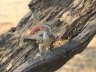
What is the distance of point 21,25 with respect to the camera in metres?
1.89

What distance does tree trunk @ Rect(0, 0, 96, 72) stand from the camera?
5.07ft

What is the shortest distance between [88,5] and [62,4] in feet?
0.48

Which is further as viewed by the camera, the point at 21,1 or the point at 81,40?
the point at 21,1

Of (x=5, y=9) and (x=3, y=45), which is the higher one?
(x=3, y=45)

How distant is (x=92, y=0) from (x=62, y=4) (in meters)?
0.17

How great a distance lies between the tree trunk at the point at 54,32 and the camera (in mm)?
1546

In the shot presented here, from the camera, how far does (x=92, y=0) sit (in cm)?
186

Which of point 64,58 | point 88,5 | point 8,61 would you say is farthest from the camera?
point 88,5

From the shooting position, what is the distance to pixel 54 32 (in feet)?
5.83

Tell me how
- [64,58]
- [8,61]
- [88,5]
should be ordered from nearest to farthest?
1. [64,58]
2. [8,61]
3. [88,5]

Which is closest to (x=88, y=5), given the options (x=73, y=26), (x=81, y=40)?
(x=73, y=26)

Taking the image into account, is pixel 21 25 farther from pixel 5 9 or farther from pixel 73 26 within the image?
pixel 5 9

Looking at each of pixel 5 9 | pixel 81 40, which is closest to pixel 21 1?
pixel 5 9

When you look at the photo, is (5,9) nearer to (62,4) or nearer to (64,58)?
(62,4)
